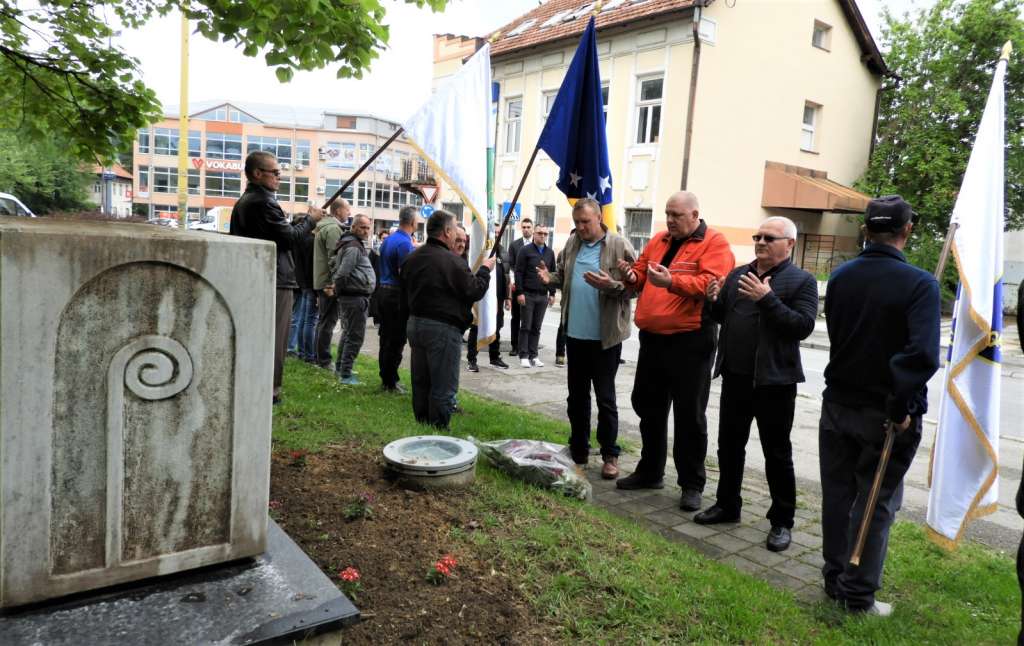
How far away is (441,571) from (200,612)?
3.39ft

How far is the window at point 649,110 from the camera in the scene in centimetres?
2108

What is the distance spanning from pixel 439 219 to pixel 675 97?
16.3 m

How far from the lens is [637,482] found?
5223 millimetres

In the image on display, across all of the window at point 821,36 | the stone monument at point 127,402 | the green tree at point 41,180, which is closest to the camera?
the stone monument at point 127,402

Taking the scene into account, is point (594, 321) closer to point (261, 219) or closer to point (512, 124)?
point (261, 219)

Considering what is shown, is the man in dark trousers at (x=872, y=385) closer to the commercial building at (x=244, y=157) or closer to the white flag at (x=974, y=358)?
the white flag at (x=974, y=358)

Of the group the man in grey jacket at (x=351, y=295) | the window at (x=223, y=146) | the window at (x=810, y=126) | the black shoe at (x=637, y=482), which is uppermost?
the window at (x=223, y=146)

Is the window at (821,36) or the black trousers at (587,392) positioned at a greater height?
the window at (821,36)

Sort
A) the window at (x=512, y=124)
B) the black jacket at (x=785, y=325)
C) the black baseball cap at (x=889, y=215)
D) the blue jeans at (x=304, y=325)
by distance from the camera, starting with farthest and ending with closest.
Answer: the window at (x=512, y=124)
the blue jeans at (x=304, y=325)
the black jacket at (x=785, y=325)
the black baseball cap at (x=889, y=215)

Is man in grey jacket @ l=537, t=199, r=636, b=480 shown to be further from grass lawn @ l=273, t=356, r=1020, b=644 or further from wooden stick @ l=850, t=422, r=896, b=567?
wooden stick @ l=850, t=422, r=896, b=567

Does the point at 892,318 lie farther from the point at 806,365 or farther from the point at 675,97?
the point at 675,97

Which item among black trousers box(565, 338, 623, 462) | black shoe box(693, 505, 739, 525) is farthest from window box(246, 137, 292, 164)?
black shoe box(693, 505, 739, 525)

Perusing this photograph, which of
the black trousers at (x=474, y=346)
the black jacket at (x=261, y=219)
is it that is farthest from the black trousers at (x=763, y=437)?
the black trousers at (x=474, y=346)

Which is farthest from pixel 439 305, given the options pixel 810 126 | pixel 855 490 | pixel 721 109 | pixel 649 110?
pixel 810 126
